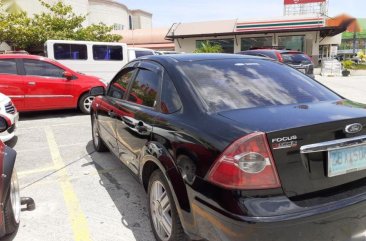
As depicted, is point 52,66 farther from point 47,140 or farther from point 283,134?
point 283,134

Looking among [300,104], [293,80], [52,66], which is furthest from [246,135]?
[52,66]

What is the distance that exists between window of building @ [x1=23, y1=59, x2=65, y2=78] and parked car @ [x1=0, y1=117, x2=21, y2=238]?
6.00 m

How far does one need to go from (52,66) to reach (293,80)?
23.9 ft

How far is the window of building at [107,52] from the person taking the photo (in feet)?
48.0

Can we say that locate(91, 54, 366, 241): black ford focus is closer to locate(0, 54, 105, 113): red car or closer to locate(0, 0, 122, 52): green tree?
locate(0, 54, 105, 113): red car

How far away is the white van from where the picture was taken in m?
14.2

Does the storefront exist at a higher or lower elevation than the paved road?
higher

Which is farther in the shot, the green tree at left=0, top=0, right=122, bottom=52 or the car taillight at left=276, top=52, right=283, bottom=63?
the green tree at left=0, top=0, right=122, bottom=52

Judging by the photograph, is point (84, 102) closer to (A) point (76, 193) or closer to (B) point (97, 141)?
(B) point (97, 141)

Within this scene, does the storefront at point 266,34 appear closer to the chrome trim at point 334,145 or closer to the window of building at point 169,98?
the window of building at point 169,98

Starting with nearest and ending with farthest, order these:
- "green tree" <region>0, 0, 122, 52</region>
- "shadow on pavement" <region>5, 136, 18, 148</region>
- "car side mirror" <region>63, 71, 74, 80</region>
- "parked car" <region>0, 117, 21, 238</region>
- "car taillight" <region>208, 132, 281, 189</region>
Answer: "car taillight" <region>208, 132, 281, 189</region>
"parked car" <region>0, 117, 21, 238</region>
"shadow on pavement" <region>5, 136, 18, 148</region>
"car side mirror" <region>63, 71, 74, 80</region>
"green tree" <region>0, 0, 122, 52</region>

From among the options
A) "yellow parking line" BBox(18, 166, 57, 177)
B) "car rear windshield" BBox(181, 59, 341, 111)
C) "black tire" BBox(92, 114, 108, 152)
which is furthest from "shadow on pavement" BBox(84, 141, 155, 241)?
"car rear windshield" BBox(181, 59, 341, 111)

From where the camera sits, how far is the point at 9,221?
118 inches

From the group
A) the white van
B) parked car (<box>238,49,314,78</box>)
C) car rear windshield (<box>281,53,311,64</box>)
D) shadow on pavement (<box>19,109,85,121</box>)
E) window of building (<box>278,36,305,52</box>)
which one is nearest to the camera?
shadow on pavement (<box>19,109,85,121</box>)
